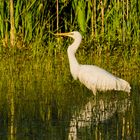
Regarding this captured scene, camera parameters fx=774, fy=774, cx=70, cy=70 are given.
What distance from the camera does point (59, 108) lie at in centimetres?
802

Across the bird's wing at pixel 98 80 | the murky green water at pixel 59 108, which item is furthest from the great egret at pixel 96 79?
the murky green water at pixel 59 108

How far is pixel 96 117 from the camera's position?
292 inches

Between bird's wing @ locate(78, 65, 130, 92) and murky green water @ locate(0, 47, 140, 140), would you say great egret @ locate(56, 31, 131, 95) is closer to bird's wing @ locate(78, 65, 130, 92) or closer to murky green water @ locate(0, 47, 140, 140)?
bird's wing @ locate(78, 65, 130, 92)

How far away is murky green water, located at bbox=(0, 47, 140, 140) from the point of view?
6609mm

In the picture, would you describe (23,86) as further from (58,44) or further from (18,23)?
(18,23)

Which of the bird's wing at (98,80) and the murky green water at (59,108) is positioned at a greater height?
the bird's wing at (98,80)

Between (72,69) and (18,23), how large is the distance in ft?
13.5

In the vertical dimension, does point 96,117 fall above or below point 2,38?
below

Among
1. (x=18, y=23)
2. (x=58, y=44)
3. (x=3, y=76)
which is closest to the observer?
(x=3, y=76)

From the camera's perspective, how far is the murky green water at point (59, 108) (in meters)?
6.61

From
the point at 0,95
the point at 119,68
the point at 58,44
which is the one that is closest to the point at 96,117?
the point at 0,95

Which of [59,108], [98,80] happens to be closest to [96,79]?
[98,80]

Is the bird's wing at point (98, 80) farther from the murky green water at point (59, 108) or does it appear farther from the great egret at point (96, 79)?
the murky green water at point (59, 108)

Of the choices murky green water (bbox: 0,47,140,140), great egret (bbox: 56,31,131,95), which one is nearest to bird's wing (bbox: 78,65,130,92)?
great egret (bbox: 56,31,131,95)
